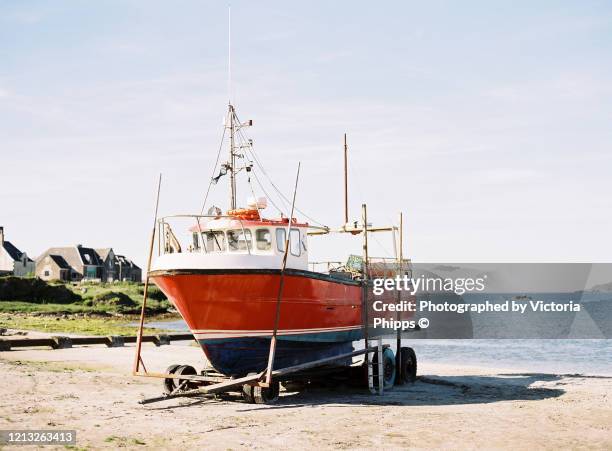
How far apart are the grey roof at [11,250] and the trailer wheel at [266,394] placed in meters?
90.3

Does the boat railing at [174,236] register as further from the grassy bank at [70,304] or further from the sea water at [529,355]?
the grassy bank at [70,304]

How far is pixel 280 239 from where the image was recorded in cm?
1808

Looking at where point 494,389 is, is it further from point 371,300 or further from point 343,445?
Answer: point 343,445

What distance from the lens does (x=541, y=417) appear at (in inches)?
600

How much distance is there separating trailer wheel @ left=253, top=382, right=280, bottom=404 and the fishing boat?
0.73 metres

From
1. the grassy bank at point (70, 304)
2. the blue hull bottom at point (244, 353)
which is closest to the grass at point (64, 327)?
the grassy bank at point (70, 304)

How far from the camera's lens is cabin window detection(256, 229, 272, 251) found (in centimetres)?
1792

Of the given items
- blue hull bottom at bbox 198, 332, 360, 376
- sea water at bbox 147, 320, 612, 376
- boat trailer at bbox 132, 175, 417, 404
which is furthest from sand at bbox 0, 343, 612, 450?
sea water at bbox 147, 320, 612, 376

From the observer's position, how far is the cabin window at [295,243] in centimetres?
1802

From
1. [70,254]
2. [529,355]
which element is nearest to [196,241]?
[529,355]

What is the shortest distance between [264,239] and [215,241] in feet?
4.52

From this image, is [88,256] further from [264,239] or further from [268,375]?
[268,375]

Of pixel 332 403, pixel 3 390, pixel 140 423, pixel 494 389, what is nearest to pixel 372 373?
pixel 332 403

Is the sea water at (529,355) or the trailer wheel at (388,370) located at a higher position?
the trailer wheel at (388,370)
